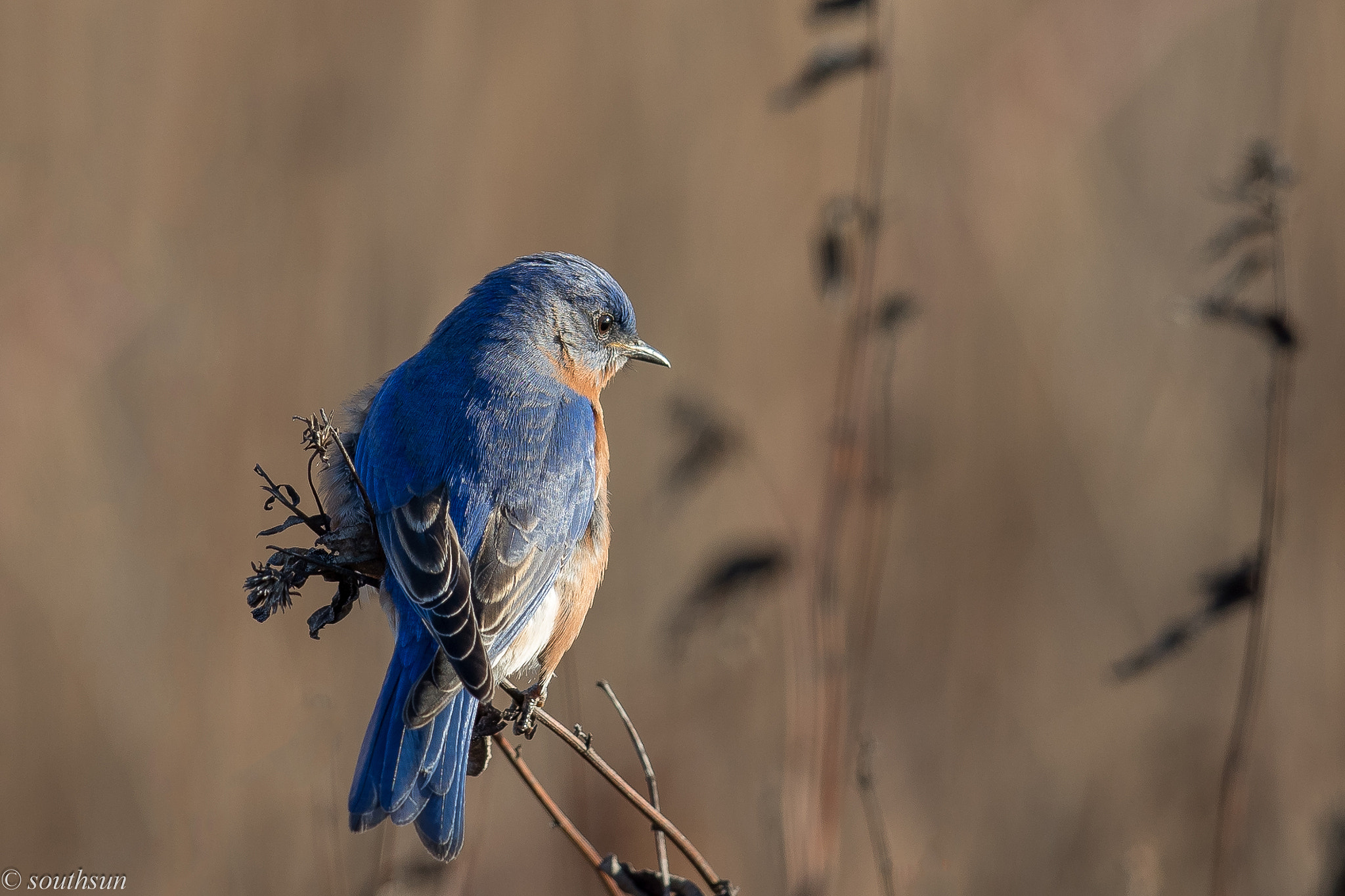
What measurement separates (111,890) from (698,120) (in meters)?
4.24

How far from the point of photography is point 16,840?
474cm

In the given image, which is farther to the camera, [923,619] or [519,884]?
[923,619]

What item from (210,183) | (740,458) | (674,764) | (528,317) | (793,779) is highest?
(210,183)

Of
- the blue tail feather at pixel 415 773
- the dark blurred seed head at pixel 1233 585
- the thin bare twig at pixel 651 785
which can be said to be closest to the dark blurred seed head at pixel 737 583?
the blue tail feather at pixel 415 773

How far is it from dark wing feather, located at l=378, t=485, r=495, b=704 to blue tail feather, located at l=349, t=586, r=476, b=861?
7 centimetres

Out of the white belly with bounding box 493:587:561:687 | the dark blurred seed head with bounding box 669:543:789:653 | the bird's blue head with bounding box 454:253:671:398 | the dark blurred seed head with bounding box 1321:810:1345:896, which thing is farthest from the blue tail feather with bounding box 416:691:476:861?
the dark blurred seed head with bounding box 1321:810:1345:896

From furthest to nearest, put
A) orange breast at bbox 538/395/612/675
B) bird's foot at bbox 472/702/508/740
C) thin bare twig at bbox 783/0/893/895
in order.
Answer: thin bare twig at bbox 783/0/893/895 < orange breast at bbox 538/395/612/675 < bird's foot at bbox 472/702/508/740

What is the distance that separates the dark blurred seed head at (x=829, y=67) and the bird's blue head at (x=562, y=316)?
0.87 m

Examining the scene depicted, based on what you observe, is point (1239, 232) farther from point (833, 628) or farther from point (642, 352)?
point (642, 352)

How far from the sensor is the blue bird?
9.05 ft

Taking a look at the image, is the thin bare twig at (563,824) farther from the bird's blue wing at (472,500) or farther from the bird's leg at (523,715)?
the bird's leg at (523,715)

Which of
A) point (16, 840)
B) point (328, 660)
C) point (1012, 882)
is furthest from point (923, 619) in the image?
point (16, 840)

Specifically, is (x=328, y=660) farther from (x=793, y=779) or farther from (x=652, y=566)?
(x=793, y=779)

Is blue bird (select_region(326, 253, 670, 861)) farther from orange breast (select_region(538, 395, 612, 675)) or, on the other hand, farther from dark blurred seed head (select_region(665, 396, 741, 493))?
dark blurred seed head (select_region(665, 396, 741, 493))
